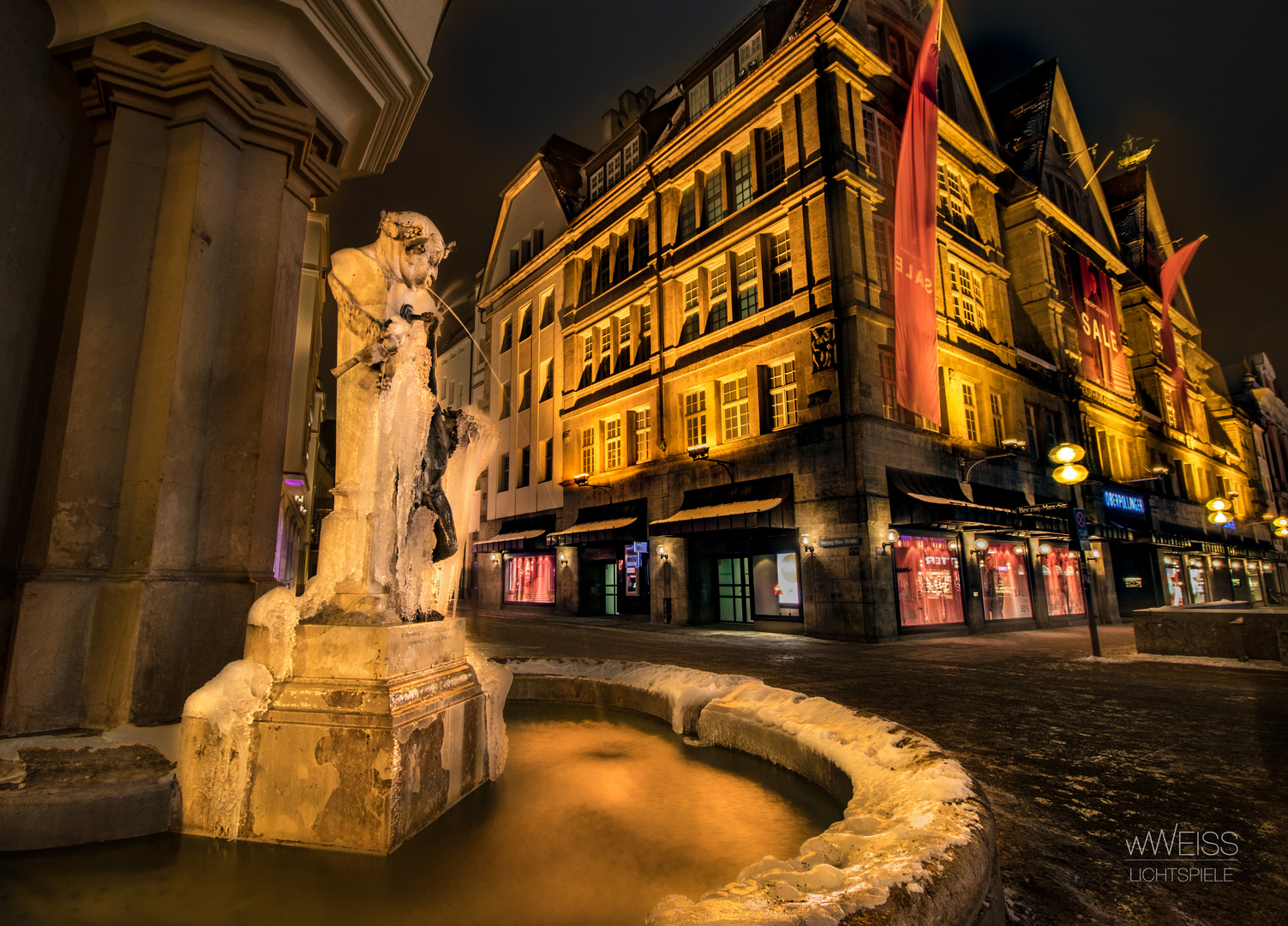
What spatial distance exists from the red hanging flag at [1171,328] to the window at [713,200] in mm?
25382

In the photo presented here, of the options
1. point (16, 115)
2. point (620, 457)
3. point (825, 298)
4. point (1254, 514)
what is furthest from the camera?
point (1254, 514)

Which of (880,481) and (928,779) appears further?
(880,481)

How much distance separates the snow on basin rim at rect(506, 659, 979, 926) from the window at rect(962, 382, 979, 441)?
19.0 m

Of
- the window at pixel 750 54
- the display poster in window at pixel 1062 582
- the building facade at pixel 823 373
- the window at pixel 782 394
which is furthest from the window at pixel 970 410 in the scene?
the window at pixel 750 54

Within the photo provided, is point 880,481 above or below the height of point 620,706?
above

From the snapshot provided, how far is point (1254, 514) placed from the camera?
40.7 metres

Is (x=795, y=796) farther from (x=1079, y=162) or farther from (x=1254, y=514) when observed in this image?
(x=1254, y=514)

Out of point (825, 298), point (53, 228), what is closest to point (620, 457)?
point (825, 298)

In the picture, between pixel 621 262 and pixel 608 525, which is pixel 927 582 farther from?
pixel 621 262

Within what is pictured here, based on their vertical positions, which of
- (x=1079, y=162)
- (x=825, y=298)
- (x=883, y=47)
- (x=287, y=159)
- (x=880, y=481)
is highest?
(x=1079, y=162)

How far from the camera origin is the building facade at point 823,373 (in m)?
17.2

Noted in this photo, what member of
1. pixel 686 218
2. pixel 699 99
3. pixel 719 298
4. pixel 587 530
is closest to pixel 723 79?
pixel 699 99

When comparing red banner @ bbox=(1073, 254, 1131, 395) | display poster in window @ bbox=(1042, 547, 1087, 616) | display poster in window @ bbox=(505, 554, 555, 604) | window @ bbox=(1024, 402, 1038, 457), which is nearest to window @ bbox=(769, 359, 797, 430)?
window @ bbox=(1024, 402, 1038, 457)

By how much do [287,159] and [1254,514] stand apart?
2270 inches
